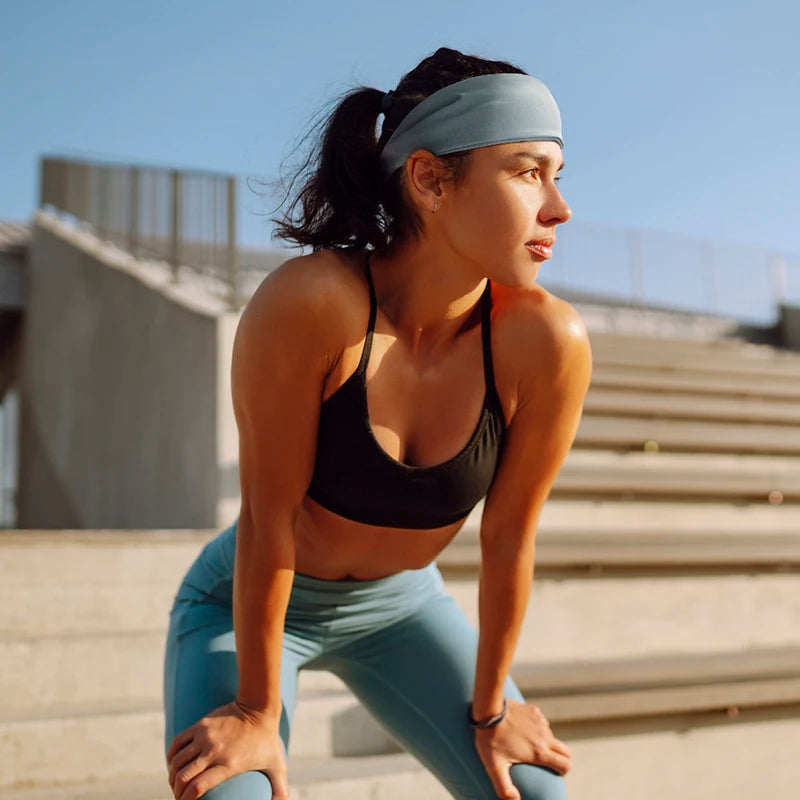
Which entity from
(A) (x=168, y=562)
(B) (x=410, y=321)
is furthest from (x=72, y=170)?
(B) (x=410, y=321)

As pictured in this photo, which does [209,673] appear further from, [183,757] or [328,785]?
[328,785]

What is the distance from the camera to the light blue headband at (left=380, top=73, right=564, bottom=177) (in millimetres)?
1203

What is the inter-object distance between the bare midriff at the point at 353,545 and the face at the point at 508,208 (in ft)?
1.32

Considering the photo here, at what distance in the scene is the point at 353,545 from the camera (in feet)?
4.45

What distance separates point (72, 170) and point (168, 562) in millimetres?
4885

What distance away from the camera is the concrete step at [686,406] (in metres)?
3.78

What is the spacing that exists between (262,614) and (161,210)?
449 cm

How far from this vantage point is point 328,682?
2172 mm

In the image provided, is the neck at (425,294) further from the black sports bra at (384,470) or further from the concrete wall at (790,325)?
the concrete wall at (790,325)

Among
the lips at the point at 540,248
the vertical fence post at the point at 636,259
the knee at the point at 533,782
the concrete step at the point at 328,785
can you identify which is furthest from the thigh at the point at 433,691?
the vertical fence post at the point at 636,259

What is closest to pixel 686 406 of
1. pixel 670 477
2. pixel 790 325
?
pixel 670 477

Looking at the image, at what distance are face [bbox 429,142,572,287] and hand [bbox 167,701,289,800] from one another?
666 mm

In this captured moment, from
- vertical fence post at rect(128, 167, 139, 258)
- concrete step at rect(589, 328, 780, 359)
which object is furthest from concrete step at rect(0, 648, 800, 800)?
vertical fence post at rect(128, 167, 139, 258)

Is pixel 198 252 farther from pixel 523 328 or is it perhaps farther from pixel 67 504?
pixel 523 328
